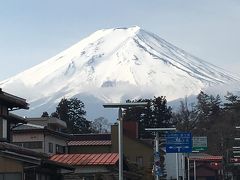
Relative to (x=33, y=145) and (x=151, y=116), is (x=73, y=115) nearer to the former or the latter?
(x=151, y=116)

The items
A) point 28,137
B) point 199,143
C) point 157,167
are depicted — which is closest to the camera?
point 157,167

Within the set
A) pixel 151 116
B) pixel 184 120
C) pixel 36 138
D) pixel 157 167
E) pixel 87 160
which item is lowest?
pixel 157 167

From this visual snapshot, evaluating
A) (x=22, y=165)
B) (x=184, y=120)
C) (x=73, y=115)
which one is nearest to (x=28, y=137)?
(x=22, y=165)

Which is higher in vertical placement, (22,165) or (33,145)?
(33,145)

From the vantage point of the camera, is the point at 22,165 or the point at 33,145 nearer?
the point at 22,165

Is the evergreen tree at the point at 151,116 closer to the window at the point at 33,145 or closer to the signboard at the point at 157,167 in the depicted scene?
the window at the point at 33,145

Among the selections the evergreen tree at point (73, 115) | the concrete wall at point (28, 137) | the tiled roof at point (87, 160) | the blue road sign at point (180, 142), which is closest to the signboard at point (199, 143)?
the blue road sign at point (180, 142)

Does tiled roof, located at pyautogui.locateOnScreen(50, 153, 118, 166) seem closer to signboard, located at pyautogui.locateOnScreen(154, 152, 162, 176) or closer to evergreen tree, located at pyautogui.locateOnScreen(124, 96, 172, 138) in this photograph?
signboard, located at pyautogui.locateOnScreen(154, 152, 162, 176)

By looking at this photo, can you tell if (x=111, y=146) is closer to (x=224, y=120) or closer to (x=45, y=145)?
(x=45, y=145)

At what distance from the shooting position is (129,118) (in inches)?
3821

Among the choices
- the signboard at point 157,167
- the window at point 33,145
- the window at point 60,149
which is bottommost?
the signboard at point 157,167

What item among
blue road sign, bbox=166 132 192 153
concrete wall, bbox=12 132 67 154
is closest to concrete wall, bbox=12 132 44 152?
concrete wall, bbox=12 132 67 154

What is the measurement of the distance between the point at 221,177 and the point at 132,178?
4652 centimetres

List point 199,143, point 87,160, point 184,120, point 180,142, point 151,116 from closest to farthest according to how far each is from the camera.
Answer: point 87,160 → point 180,142 → point 199,143 → point 184,120 → point 151,116
